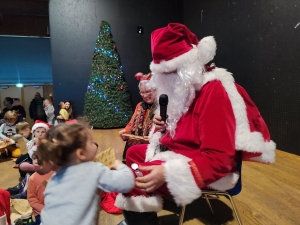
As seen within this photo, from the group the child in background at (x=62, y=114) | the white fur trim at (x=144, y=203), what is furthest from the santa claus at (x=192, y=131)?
the child in background at (x=62, y=114)

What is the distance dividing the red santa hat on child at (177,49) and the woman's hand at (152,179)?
18.1 inches

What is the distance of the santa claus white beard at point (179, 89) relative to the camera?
1099 mm

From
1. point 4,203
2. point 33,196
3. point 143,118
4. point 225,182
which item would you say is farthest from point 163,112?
point 143,118

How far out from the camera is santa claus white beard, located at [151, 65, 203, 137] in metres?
1.10

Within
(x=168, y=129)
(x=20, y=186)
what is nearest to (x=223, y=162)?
(x=168, y=129)

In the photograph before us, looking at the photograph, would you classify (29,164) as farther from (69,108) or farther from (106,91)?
(69,108)

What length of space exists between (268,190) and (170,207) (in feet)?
2.81

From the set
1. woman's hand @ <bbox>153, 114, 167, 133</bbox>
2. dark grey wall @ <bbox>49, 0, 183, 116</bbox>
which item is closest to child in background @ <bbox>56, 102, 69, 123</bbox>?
dark grey wall @ <bbox>49, 0, 183, 116</bbox>

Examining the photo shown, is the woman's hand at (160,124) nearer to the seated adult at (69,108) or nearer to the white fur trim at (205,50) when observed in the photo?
the white fur trim at (205,50)

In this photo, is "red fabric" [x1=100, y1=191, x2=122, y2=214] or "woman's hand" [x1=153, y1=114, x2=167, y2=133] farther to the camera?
"red fabric" [x1=100, y1=191, x2=122, y2=214]

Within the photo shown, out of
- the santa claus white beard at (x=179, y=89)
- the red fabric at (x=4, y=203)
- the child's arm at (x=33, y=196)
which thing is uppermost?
the santa claus white beard at (x=179, y=89)

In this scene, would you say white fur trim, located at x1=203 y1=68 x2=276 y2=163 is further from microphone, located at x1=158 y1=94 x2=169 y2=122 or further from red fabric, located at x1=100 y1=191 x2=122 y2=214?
red fabric, located at x1=100 y1=191 x2=122 y2=214

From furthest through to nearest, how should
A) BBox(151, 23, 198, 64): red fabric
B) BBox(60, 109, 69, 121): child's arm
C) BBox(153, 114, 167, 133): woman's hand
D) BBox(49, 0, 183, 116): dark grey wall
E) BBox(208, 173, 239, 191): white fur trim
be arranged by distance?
BBox(49, 0, 183, 116): dark grey wall → BBox(60, 109, 69, 121): child's arm → BBox(153, 114, 167, 133): woman's hand → BBox(151, 23, 198, 64): red fabric → BBox(208, 173, 239, 191): white fur trim

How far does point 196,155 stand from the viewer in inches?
40.6
